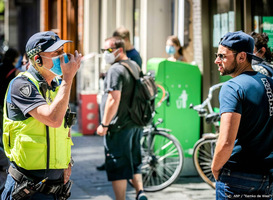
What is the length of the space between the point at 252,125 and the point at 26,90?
1.50m

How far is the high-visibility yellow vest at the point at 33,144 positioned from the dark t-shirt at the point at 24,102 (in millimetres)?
38

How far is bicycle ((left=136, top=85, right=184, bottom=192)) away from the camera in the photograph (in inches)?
275

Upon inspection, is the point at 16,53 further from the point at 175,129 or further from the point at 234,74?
the point at 234,74

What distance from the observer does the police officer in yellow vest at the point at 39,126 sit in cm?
340

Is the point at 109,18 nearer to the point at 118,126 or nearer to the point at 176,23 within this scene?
the point at 176,23

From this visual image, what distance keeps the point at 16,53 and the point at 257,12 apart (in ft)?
12.0

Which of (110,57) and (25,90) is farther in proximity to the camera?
(110,57)

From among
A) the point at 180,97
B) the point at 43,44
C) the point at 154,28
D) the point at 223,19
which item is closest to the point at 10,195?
the point at 43,44

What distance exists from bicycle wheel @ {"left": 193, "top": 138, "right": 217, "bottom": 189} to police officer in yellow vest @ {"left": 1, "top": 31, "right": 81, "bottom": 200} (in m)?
3.58

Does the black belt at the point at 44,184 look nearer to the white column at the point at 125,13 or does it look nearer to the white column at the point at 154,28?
the white column at the point at 154,28

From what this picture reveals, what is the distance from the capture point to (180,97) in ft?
25.5

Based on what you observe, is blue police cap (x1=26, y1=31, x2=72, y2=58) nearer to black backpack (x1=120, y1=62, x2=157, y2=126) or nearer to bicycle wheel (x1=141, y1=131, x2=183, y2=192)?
black backpack (x1=120, y1=62, x2=157, y2=126)

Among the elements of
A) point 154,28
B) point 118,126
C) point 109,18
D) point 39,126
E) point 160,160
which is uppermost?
point 109,18

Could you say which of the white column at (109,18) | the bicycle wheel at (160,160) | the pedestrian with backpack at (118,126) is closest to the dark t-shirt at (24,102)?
the pedestrian with backpack at (118,126)
